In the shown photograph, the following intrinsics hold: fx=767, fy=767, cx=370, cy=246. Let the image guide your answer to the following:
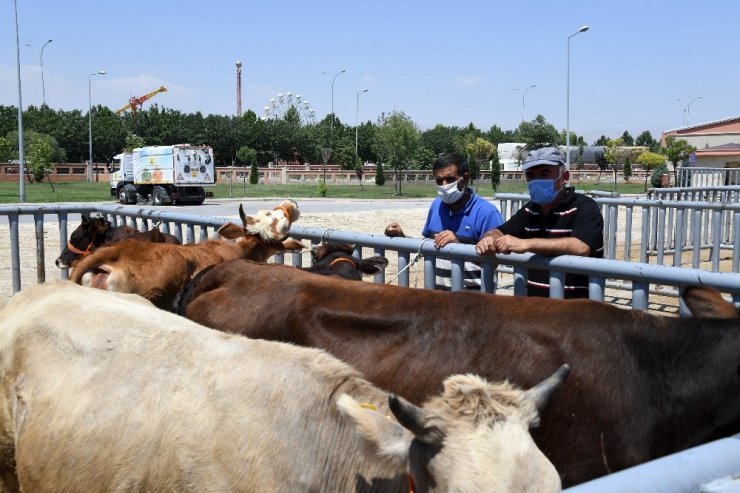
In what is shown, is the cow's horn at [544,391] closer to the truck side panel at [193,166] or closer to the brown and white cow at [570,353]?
the brown and white cow at [570,353]

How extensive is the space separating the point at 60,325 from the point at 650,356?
252 cm

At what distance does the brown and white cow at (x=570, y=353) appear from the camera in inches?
121

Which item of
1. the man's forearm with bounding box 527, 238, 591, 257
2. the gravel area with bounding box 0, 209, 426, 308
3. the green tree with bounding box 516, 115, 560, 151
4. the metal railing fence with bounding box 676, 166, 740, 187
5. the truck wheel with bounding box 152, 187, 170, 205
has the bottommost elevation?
the gravel area with bounding box 0, 209, 426, 308

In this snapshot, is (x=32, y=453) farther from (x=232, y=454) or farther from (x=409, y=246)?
(x=409, y=246)

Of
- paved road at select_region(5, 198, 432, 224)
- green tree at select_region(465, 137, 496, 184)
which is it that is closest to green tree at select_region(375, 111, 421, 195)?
green tree at select_region(465, 137, 496, 184)

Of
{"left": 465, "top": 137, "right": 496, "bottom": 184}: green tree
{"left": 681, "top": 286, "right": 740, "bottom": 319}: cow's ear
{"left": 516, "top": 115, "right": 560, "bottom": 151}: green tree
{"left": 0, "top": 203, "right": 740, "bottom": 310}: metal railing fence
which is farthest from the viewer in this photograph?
{"left": 516, "top": 115, "right": 560, "bottom": 151}: green tree

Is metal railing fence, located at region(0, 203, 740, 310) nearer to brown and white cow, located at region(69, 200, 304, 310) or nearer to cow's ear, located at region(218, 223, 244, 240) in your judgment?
cow's ear, located at region(218, 223, 244, 240)

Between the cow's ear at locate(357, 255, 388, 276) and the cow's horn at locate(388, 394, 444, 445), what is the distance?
327cm

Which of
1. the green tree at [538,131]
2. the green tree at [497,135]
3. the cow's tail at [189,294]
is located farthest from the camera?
the green tree at [497,135]

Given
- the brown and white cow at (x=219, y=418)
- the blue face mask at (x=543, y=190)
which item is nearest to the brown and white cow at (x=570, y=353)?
the brown and white cow at (x=219, y=418)

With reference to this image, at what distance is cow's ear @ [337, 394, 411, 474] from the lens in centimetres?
225

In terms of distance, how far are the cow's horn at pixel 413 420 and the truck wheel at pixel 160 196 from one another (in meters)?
35.9

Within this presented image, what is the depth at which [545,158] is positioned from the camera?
4.73 meters

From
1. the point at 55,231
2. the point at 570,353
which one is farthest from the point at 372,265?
the point at 55,231
